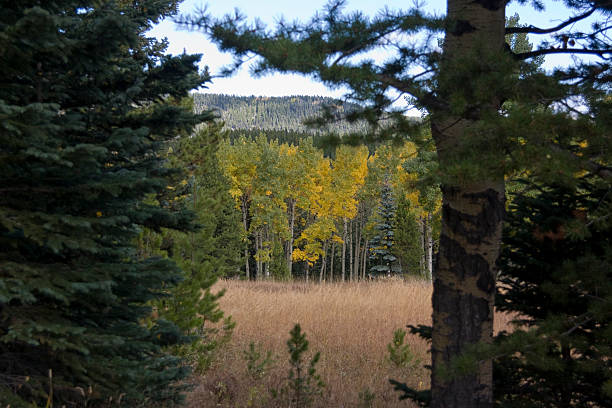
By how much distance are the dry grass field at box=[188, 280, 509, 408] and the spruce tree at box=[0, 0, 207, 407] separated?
4.11 ft

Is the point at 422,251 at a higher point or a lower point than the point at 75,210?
lower

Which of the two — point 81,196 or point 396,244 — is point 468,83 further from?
point 396,244

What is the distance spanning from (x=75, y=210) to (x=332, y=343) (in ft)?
17.1

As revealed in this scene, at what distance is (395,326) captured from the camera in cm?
870

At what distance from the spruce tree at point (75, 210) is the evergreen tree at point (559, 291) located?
3.01 m

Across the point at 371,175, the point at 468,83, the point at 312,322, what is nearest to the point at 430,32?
the point at 468,83

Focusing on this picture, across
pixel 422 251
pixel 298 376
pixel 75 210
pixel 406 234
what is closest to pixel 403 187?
pixel 298 376

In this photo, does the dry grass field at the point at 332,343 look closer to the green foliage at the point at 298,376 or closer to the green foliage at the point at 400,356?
the green foliage at the point at 400,356

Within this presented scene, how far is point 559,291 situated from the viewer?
3189 mm

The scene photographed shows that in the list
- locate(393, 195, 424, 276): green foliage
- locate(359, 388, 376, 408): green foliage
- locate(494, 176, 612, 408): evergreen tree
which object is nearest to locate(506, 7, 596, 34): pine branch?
locate(494, 176, 612, 408): evergreen tree

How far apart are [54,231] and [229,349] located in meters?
4.18

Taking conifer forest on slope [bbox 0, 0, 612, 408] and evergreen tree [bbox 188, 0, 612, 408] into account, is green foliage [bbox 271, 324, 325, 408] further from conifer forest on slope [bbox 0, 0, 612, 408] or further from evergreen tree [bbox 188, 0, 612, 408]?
evergreen tree [bbox 188, 0, 612, 408]

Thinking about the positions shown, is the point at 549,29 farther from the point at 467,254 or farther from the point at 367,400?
the point at 367,400

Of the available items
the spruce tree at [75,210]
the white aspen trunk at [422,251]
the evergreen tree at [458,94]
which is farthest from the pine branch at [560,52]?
the white aspen trunk at [422,251]
